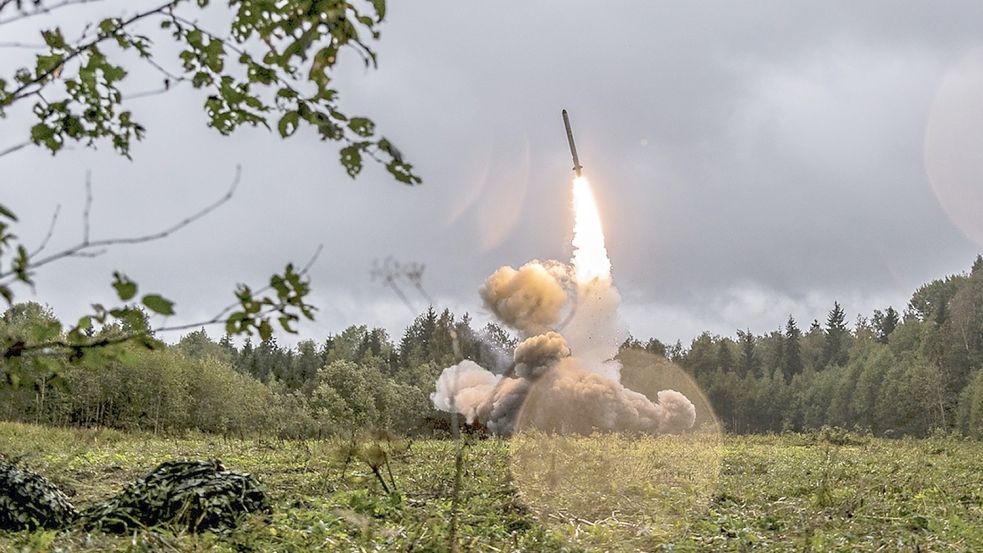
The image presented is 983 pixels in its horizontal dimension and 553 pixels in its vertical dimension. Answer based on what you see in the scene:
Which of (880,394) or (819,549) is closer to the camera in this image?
(819,549)

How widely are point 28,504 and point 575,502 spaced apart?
22.7 ft

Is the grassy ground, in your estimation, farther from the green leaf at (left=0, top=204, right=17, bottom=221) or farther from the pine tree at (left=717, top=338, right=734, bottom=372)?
the pine tree at (left=717, top=338, right=734, bottom=372)

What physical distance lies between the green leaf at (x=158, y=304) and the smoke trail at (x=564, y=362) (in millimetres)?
34139

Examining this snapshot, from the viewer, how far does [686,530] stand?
29.7ft

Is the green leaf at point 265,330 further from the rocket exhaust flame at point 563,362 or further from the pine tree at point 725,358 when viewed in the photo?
the pine tree at point 725,358

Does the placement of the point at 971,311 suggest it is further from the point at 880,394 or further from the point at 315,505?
the point at 315,505

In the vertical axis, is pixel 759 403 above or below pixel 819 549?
above

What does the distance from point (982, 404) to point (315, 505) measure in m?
53.3

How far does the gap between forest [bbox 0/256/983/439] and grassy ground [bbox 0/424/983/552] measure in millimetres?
12556

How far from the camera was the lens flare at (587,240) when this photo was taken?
111 ft

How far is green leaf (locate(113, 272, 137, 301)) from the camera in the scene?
2910 mm

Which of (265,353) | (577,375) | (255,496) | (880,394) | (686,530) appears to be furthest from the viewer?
(265,353)

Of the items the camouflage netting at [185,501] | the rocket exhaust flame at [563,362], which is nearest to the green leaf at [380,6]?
the camouflage netting at [185,501]

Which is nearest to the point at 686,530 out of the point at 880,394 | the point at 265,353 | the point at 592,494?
the point at 592,494
